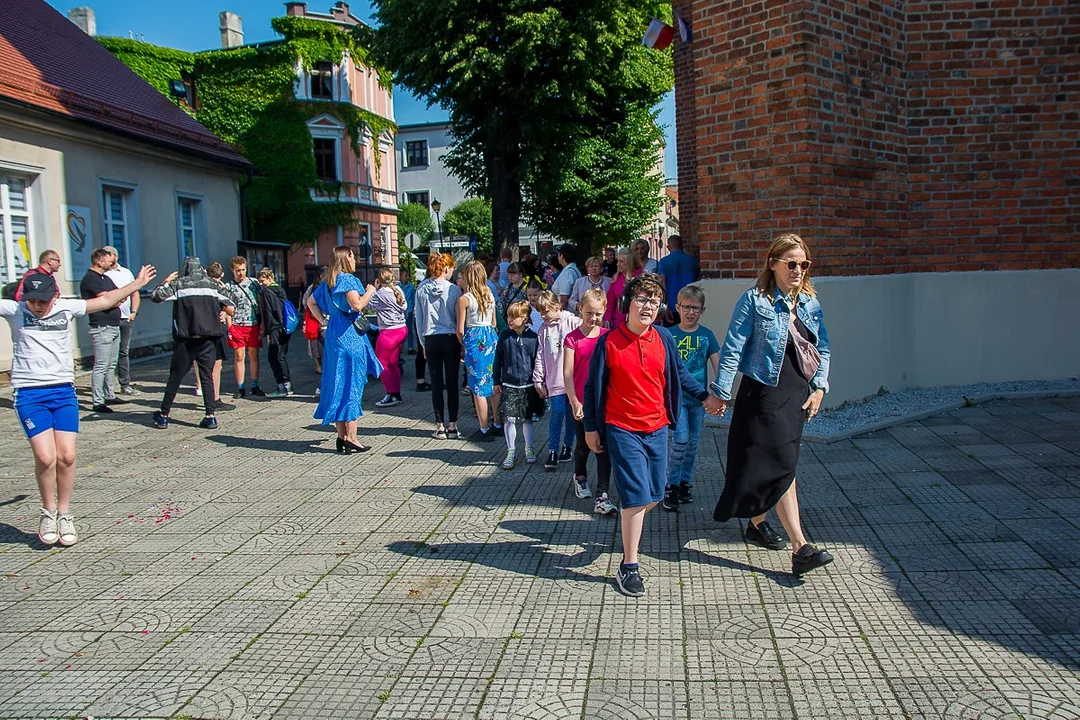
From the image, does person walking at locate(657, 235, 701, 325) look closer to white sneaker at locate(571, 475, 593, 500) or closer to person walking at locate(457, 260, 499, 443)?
person walking at locate(457, 260, 499, 443)

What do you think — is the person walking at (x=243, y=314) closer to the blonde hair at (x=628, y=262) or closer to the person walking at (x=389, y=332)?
the person walking at (x=389, y=332)

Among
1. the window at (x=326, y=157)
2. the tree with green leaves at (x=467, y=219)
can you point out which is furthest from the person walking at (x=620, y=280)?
the tree with green leaves at (x=467, y=219)

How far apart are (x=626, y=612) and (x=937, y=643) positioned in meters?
1.41

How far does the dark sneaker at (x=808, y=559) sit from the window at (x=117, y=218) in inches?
616

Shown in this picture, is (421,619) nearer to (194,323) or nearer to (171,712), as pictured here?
(171,712)

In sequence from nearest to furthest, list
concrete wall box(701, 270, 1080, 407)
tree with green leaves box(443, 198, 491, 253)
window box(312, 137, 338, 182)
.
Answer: concrete wall box(701, 270, 1080, 407), window box(312, 137, 338, 182), tree with green leaves box(443, 198, 491, 253)

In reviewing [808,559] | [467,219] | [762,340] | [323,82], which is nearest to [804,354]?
[762,340]

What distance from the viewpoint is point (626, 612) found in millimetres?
4168

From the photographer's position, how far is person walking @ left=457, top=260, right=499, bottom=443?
8039mm

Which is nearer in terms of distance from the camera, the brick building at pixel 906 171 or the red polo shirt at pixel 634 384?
the red polo shirt at pixel 634 384

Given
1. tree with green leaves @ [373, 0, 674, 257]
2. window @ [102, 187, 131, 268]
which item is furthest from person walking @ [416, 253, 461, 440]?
tree with green leaves @ [373, 0, 674, 257]

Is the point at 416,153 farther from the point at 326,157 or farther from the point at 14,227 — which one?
the point at 14,227

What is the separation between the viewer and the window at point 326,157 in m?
43.1

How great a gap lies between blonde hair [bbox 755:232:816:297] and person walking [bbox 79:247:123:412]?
8531 millimetres
